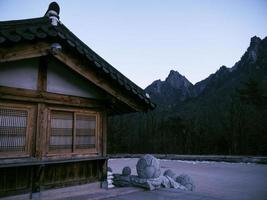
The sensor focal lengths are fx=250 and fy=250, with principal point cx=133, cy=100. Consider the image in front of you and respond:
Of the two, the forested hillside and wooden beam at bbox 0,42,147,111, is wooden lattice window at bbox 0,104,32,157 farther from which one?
the forested hillside

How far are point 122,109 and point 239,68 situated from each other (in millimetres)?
69647

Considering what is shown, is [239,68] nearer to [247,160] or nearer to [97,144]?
[247,160]

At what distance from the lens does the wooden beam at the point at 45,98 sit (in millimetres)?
5262

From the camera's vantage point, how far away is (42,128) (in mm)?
5750

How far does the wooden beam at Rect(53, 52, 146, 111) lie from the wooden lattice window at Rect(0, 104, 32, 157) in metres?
1.40

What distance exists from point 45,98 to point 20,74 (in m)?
0.76

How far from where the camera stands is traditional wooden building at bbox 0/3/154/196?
17.1ft

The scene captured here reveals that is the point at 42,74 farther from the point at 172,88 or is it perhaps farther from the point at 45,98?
the point at 172,88

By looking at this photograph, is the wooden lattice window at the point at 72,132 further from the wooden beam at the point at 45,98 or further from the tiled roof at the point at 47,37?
the tiled roof at the point at 47,37

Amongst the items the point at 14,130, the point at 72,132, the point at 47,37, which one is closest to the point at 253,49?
the point at 72,132

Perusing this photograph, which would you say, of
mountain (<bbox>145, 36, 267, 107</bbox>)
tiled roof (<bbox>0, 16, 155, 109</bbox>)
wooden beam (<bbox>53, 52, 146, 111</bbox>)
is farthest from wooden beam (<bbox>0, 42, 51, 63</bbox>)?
mountain (<bbox>145, 36, 267, 107</bbox>)

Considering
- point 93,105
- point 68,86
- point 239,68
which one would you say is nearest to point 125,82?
point 93,105

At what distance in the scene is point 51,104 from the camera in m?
6.00

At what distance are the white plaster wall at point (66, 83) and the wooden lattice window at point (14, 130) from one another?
0.86 metres
